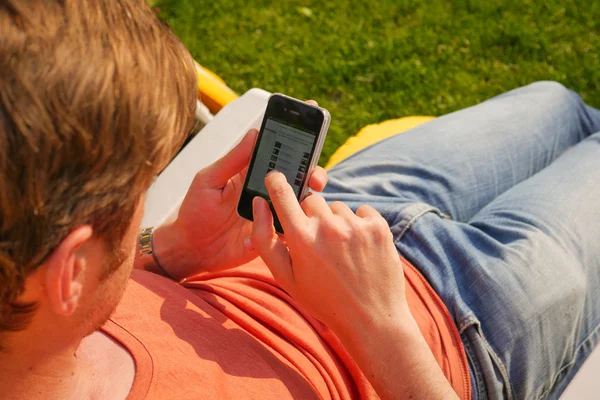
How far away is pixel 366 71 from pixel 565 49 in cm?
110

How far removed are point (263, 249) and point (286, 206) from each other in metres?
0.13

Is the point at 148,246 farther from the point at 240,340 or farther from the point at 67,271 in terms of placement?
the point at 67,271

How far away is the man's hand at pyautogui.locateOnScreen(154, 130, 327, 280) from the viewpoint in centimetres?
157

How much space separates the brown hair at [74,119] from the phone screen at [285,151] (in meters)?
0.50

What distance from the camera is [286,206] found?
1.29 m

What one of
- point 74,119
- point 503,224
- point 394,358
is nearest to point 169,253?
point 394,358

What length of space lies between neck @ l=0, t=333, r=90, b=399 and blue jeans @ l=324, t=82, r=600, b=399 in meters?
0.92

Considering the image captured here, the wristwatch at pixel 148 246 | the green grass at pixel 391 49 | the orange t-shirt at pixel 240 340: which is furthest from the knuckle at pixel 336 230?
the green grass at pixel 391 49

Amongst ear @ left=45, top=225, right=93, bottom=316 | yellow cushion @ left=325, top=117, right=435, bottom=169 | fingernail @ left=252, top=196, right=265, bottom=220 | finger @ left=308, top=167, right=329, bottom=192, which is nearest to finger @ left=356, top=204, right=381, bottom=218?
finger @ left=308, top=167, right=329, bottom=192

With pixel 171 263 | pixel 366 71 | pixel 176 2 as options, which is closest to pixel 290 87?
pixel 366 71

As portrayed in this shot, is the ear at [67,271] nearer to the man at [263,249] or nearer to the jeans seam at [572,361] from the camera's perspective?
the man at [263,249]

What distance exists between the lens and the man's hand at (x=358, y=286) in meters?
1.27

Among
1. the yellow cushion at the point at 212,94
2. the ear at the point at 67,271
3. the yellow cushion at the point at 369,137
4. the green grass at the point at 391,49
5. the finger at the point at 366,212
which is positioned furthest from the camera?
the green grass at the point at 391,49

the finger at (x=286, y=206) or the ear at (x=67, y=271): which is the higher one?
the ear at (x=67, y=271)
